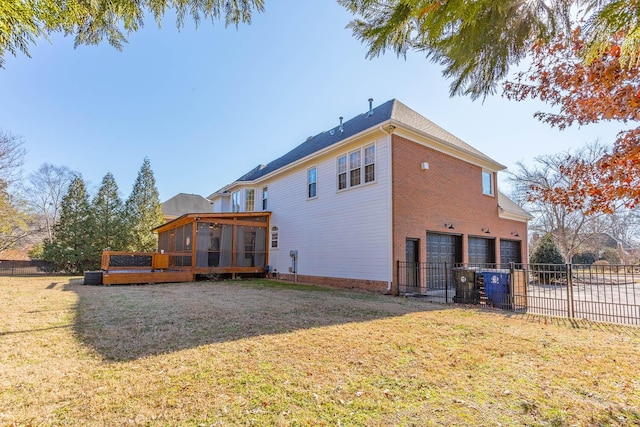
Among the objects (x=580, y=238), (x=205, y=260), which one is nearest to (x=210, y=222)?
(x=205, y=260)

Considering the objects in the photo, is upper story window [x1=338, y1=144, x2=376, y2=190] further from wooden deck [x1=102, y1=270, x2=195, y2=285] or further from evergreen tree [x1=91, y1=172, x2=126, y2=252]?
evergreen tree [x1=91, y1=172, x2=126, y2=252]

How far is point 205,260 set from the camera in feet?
52.1

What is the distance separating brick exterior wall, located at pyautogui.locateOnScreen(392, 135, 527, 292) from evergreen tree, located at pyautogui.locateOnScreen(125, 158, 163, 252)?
71.1ft

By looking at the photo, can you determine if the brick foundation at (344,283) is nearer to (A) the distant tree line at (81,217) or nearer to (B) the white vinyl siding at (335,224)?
(B) the white vinyl siding at (335,224)

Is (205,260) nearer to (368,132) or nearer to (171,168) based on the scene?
(368,132)

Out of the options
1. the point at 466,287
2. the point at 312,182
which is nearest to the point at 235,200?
the point at 312,182

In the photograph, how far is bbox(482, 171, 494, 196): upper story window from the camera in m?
15.9

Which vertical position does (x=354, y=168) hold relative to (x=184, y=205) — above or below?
below

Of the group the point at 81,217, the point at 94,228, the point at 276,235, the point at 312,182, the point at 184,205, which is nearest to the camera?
the point at 312,182

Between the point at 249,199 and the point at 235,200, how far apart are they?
1648 millimetres

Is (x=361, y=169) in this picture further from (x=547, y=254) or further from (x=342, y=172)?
(x=547, y=254)

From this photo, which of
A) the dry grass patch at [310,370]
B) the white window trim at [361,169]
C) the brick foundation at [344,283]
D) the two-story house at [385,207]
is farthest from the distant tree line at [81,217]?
the white window trim at [361,169]

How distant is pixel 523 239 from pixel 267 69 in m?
16.7

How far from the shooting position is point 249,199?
20.9m
